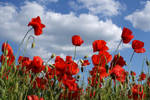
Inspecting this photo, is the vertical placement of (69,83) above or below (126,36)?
below

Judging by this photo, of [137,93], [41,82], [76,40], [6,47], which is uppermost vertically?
[76,40]

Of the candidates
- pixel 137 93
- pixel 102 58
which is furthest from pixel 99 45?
pixel 137 93

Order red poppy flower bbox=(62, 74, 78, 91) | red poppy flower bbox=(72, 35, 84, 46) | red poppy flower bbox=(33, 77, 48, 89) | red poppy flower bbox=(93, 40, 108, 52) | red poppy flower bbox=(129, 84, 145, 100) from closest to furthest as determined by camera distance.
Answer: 1. red poppy flower bbox=(62, 74, 78, 91)
2. red poppy flower bbox=(129, 84, 145, 100)
3. red poppy flower bbox=(33, 77, 48, 89)
4. red poppy flower bbox=(93, 40, 108, 52)
5. red poppy flower bbox=(72, 35, 84, 46)

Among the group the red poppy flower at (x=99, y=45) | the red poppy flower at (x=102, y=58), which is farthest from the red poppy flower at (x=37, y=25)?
the red poppy flower at (x=102, y=58)

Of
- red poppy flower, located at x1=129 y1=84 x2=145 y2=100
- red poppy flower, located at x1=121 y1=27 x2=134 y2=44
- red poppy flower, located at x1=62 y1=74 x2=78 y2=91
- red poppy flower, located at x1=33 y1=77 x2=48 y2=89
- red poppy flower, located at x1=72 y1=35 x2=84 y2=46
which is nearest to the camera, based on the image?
red poppy flower, located at x1=62 y1=74 x2=78 y2=91

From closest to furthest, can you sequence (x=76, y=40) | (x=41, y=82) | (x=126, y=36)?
(x=41, y=82) < (x=126, y=36) < (x=76, y=40)

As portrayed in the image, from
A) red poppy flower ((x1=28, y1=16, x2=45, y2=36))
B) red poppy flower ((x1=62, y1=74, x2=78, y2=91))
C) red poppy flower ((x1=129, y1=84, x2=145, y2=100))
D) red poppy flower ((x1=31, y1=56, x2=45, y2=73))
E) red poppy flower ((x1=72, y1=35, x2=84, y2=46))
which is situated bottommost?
red poppy flower ((x1=129, y1=84, x2=145, y2=100))

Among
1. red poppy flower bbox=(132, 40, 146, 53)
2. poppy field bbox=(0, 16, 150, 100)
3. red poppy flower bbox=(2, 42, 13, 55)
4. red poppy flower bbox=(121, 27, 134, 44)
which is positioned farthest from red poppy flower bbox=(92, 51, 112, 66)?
red poppy flower bbox=(2, 42, 13, 55)

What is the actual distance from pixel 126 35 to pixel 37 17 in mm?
1051

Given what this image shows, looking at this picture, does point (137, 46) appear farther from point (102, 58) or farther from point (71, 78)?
point (71, 78)

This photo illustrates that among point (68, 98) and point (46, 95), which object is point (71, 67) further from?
point (46, 95)

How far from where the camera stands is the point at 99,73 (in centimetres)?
215

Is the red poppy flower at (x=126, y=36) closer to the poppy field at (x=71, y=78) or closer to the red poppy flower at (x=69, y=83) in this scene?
the poppy field at (x=71, y=78)

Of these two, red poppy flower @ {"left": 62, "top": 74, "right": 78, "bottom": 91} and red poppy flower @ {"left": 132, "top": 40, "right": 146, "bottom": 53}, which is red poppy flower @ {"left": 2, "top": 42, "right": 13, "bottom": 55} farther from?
red poppy flower @ {"left": 132, "top": 40, "right": 146, "bottom": 53}
